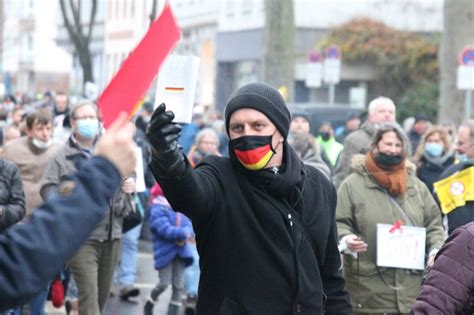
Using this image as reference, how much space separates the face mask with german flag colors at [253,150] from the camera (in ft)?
17.5

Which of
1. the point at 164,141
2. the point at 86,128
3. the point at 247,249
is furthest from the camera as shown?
the point at 86,128

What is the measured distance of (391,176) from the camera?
8.34 meters

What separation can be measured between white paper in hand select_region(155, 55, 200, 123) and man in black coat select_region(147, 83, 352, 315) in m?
0.36

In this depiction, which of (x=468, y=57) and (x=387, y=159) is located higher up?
(x=468, y=57)

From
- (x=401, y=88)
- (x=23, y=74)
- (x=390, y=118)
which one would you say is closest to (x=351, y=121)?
(x=390, y=118)

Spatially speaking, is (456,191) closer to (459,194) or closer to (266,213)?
(459,194)

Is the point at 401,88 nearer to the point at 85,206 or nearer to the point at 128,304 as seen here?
the point at 128,304

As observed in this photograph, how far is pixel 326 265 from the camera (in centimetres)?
571

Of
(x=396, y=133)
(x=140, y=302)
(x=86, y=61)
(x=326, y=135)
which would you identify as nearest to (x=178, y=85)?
Answer: (x=396, y=133)

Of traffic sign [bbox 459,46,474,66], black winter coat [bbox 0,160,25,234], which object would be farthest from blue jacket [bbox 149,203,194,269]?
traffic sign [bbox 459,46,474,66]

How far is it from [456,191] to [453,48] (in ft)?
47.7

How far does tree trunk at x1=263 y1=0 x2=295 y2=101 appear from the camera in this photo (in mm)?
26356

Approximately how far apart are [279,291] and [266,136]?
661mm

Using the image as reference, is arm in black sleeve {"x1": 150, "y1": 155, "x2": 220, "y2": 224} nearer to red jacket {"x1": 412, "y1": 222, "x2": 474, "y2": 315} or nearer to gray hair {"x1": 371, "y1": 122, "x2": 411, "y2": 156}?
red jacket {"x1": 412, "y1": 222, "x2": 474, "y2": 315}
